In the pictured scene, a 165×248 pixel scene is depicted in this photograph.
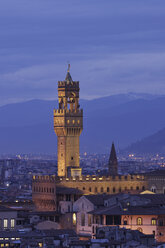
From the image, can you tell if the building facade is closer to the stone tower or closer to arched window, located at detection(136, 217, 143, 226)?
the stone tower

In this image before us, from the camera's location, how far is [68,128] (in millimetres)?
110375

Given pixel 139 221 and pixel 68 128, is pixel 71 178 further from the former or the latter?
pixel 139 221

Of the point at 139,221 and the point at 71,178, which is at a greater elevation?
the point at 71,178

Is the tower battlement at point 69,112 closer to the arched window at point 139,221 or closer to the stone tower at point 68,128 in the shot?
the stone tower at point 68,128

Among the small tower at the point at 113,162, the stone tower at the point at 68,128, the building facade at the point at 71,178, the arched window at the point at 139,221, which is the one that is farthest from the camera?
the small tower at the point at 113,162

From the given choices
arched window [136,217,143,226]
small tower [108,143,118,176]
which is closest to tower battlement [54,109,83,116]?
small tower [108,143,118,176]

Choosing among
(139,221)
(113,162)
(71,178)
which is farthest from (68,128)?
(139,221)

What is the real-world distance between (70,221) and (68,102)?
19.6 m

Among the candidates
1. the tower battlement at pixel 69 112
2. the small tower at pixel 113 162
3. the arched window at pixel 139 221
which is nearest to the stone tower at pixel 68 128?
the tower battlement at pixel 69 112

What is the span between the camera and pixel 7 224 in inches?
3659

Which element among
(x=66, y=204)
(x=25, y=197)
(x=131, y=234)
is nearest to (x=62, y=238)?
(x=131, y=234)

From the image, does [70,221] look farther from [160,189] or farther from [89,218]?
[160,189]

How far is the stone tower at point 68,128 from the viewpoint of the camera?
10869cm

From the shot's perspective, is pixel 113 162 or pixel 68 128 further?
pixel 113 162
